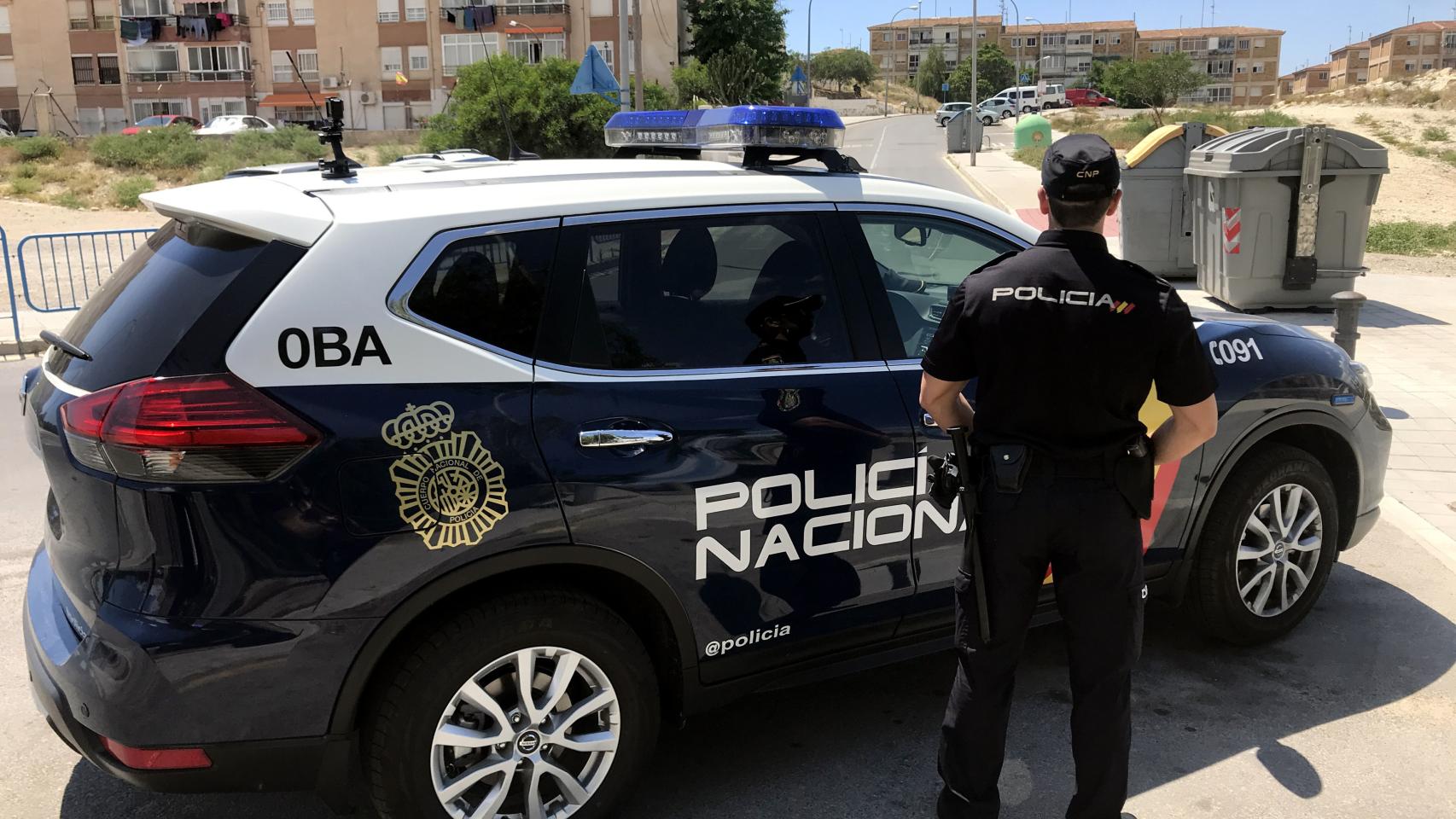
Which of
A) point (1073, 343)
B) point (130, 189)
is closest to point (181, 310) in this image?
point (1073, 343)

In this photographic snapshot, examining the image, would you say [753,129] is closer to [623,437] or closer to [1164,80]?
[623,437]

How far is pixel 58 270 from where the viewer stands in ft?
49.2

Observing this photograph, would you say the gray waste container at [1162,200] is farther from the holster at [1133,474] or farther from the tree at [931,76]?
the tree at [931,76]

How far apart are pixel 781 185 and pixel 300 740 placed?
1.91 metres

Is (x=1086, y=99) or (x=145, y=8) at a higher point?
(x=145, y=8)

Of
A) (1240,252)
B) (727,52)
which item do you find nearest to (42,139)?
(727,52)

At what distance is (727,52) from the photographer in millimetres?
58625

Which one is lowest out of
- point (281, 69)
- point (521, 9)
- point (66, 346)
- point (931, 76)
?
point (66, 346)

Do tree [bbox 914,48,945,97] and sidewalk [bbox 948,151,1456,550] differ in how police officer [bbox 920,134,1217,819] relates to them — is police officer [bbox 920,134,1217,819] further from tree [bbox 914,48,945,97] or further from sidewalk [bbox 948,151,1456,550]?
tree [bbox 914,48,945,97]

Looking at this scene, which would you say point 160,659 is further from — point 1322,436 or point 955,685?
point 1322,436

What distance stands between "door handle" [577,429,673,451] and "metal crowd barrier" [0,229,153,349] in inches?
378

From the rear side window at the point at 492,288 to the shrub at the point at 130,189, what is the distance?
28057 mm

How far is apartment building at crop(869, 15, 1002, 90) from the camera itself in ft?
528

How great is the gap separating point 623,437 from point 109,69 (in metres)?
79.0
